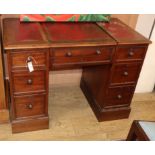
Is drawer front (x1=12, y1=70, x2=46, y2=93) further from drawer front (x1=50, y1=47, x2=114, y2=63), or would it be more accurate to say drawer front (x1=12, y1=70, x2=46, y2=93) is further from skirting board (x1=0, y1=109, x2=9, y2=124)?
skirting board (x1=0, y1=109, x2=9, y2=124)

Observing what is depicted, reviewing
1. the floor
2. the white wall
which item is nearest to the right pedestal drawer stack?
the floor

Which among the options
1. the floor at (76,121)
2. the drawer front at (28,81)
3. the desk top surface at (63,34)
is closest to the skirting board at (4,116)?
the floor at (76,121)

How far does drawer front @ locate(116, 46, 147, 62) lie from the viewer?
1.50 metres

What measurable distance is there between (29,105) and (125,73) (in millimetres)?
784

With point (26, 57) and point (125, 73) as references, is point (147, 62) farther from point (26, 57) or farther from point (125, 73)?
point (26, 57)

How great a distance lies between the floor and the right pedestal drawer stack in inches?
4.9

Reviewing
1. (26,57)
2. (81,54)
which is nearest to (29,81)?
(26,57)

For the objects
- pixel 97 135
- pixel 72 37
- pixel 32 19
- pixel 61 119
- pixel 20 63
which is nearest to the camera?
pixel 20 63

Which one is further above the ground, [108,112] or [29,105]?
[29,105]

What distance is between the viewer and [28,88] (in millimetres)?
1435

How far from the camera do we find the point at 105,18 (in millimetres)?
1721
